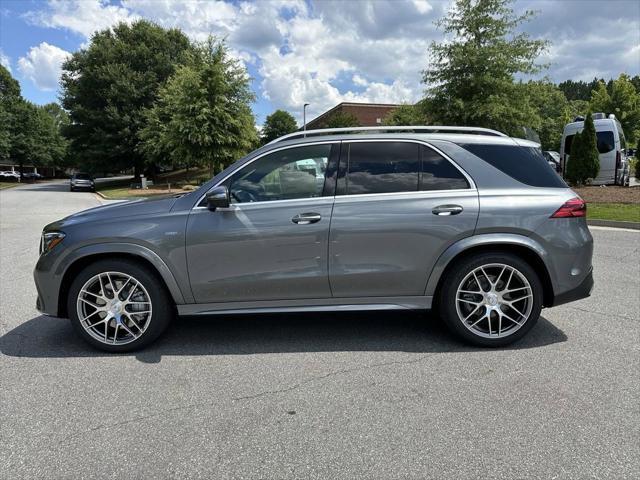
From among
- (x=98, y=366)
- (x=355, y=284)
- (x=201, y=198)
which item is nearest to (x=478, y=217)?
(x=355, y=284)

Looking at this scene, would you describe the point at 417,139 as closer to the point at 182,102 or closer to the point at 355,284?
the point at 355,284

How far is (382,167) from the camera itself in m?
3.94

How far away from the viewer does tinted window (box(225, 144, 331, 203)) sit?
3904mm

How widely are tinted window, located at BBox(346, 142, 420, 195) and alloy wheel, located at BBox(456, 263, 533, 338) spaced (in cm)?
96

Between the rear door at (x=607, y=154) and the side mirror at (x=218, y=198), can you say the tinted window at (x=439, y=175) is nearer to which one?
the side mirror at (x=218, y=198)

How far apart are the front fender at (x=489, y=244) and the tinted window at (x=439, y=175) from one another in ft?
1.56

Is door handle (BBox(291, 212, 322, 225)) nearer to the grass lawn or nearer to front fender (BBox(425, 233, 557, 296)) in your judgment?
front fender (BBox(425, 233, 557, 296))

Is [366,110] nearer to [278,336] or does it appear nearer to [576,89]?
[278,336]

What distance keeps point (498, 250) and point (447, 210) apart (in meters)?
0.57

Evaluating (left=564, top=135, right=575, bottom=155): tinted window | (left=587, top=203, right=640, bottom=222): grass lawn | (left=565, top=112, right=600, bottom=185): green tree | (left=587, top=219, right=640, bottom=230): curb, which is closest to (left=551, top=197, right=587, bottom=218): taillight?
(left=587, top=219, right=640, bottom=230): curb

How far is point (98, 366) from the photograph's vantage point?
12.0 feet

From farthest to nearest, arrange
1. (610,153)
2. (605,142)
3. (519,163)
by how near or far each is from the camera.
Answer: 1. (605,142)
2. (610,153)
3. (519,163)

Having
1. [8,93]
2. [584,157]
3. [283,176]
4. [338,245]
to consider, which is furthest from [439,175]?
[8,93]

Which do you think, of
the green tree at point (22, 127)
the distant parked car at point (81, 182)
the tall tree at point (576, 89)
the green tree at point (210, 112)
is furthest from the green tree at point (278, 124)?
the tall tree at point (576, 89)
